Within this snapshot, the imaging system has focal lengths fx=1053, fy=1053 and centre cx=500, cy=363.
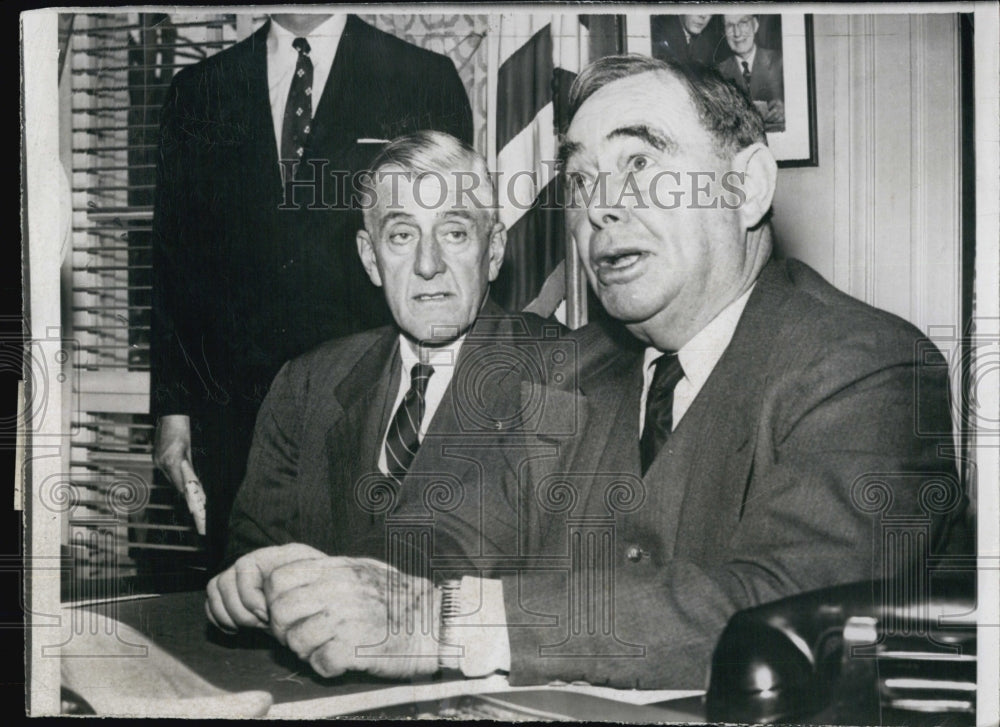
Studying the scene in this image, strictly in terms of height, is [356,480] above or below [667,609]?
above

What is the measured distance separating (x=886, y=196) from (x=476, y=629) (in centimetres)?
225

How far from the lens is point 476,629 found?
13.1ft

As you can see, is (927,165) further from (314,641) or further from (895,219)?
(314,641)

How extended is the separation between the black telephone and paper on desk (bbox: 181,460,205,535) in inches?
81.1

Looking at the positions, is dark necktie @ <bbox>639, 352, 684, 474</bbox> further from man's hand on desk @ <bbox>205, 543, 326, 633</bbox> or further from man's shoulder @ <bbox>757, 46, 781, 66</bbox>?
man's hand on desk @ <bbox>205, 543, 326, 633</bbox>

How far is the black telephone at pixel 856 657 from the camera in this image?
12.7ft

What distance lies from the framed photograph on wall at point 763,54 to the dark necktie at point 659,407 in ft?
2.85

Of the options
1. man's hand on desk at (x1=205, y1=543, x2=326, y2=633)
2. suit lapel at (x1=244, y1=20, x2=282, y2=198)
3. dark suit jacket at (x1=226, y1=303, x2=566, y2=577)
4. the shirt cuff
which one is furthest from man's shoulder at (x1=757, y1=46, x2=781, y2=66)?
man's hand on desk at (x1=205, y1=543, x2=326, y2=633)

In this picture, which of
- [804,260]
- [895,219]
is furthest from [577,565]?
[895,219]

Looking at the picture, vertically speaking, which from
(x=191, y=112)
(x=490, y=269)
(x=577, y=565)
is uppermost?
(x=191, y=112)

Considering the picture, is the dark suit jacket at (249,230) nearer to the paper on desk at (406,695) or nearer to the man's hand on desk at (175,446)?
the man's hand on desk at (175,446)

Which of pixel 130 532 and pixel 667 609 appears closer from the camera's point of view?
pixel 667 609

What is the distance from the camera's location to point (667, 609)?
3.91 m

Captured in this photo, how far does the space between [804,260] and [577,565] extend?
1434mm
